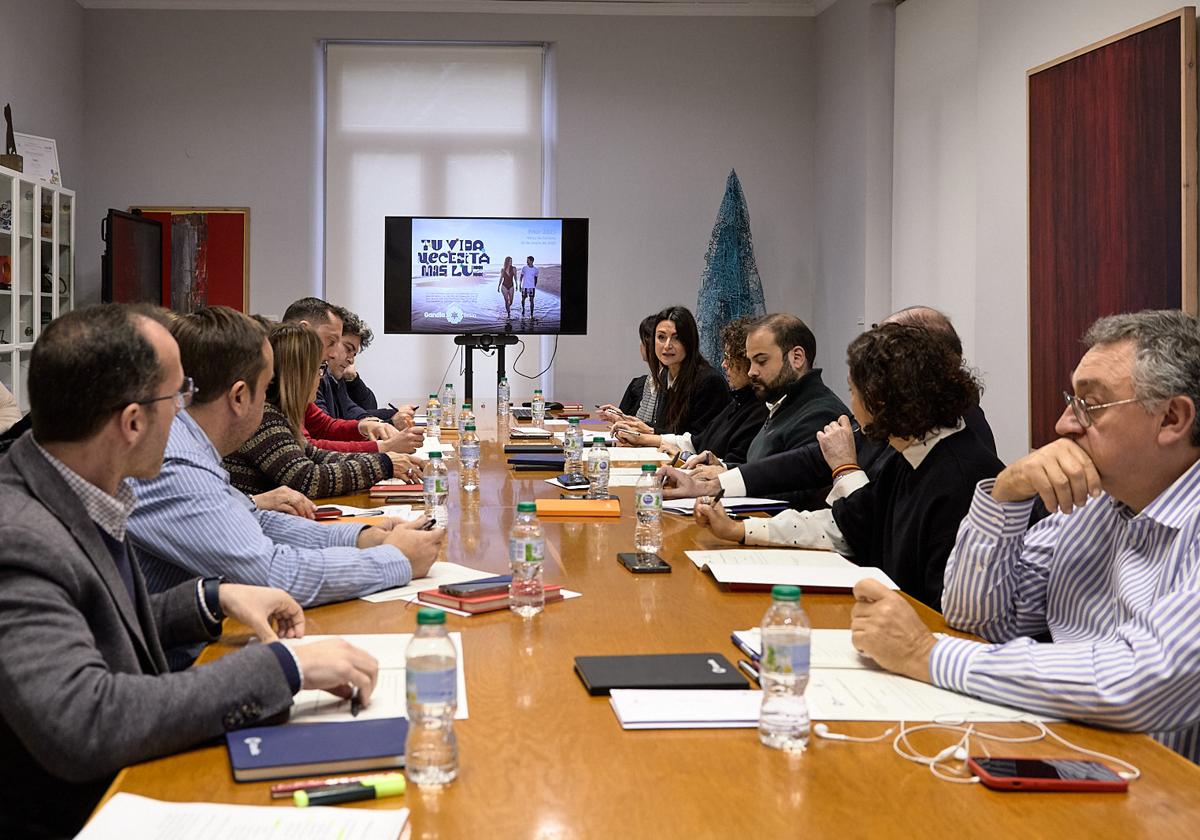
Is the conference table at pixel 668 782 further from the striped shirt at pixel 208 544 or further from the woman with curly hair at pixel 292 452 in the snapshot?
the woman with curly hair at pixel 292 452

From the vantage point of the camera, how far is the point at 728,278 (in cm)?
862

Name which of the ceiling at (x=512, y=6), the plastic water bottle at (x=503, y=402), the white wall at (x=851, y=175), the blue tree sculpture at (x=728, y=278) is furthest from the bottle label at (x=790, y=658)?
the ceiling at (x=512, y=6)

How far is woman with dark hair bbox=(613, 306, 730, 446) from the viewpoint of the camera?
6094 millimetres

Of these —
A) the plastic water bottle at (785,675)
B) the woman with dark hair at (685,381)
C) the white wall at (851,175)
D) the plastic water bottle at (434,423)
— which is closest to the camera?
the plastic water bottle at (785,675)

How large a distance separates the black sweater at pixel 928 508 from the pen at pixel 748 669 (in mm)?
765

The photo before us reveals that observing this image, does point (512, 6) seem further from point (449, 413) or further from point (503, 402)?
point (449, 413)

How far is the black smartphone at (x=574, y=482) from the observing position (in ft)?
11.9

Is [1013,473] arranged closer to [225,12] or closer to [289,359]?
[289,359]

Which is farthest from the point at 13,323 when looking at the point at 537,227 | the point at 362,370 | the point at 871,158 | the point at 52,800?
the point at 52,800

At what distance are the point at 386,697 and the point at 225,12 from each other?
8.34 metres

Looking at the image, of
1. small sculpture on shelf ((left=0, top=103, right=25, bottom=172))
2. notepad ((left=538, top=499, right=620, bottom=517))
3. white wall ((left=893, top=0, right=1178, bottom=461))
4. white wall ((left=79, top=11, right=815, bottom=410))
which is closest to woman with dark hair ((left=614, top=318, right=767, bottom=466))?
notepad ((left=538, top=499, right=620, bottom=517))

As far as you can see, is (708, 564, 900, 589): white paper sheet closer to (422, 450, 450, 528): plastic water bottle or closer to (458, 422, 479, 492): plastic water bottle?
(422, 450, 450, 528): plastic water bottle

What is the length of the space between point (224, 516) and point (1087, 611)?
1.47 meters

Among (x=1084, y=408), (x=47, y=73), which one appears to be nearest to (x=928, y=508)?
(x=1084, y=408)
